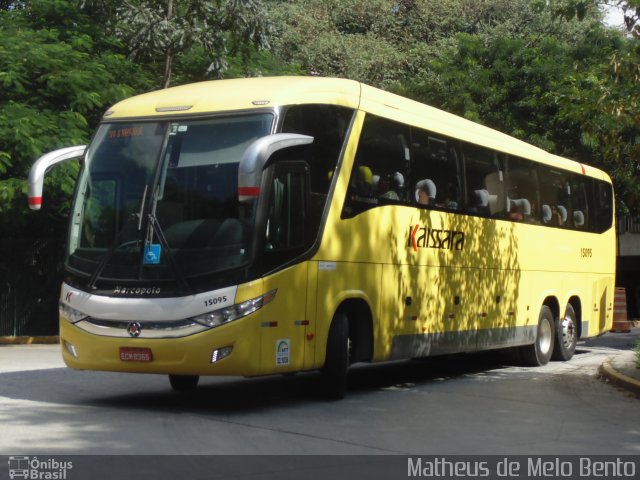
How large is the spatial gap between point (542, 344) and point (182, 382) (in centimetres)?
745

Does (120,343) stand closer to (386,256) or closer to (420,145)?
(386,256)

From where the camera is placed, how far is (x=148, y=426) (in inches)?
383

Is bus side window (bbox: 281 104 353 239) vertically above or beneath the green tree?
beneath

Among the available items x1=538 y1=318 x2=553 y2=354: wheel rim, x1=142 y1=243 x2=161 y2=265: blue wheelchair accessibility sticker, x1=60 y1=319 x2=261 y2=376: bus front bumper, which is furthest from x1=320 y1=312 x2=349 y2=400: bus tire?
x1=538 y1=318 x2=553 y2=354: wheel rim

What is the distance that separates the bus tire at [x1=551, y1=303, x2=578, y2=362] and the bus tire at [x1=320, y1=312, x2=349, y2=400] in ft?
25.0

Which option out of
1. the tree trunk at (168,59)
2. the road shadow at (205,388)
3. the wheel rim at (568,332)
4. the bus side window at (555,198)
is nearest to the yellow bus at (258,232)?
the road shadow at (205,388)

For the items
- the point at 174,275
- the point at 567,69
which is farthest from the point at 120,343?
the point at 567,69

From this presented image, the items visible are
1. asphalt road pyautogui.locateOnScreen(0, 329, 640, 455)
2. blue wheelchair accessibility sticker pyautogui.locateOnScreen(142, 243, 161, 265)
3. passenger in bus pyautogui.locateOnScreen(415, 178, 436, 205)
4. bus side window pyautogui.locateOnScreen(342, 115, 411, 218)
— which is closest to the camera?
asphalt road pyautogui.locateOnScreen(0, 329, 640, 455)

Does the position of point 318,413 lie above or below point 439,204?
below

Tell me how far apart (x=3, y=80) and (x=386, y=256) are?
12198mm

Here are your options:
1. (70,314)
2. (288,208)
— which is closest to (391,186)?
(288,208)

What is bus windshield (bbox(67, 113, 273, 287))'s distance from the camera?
10.6 m

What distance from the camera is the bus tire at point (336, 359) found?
38.7 feet

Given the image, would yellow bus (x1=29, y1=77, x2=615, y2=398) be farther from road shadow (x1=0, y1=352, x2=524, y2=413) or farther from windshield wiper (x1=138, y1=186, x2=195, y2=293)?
road shadow (x1=0, y1=352, x2=524, y2=413)
